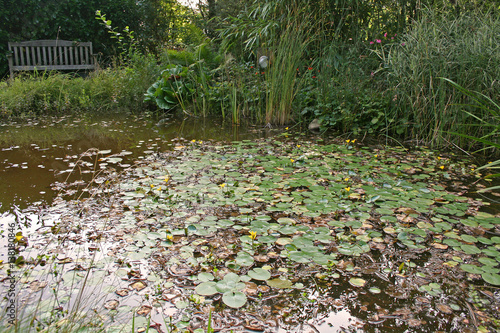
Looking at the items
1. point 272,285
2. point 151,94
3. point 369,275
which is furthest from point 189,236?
point 151,94

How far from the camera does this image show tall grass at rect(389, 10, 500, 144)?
3.62 m

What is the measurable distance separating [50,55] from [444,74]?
794 cm

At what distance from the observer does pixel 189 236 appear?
201 cm

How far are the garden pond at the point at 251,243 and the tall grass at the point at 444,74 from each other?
554 millimetres

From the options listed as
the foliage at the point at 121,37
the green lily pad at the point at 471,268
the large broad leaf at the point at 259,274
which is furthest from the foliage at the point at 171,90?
the green lily pad at the point at 471,268

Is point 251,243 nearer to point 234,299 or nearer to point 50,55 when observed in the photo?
point 234,299

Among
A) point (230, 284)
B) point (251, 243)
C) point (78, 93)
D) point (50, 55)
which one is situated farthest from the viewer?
point (50, 55)

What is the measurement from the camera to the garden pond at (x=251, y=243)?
1.44m

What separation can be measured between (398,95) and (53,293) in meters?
4.11

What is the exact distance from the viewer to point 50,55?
7922 mm

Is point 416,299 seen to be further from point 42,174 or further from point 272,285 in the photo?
point 42,174

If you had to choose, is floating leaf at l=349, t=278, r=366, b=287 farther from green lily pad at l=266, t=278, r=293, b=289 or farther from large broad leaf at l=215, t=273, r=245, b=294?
large broad leaf at l=215, t=273, r=245, b=294

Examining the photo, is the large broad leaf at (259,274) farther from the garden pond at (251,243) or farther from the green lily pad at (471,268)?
the green lily pad at (471,268)

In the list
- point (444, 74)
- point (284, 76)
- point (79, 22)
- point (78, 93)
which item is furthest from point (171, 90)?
point (79, 22)
